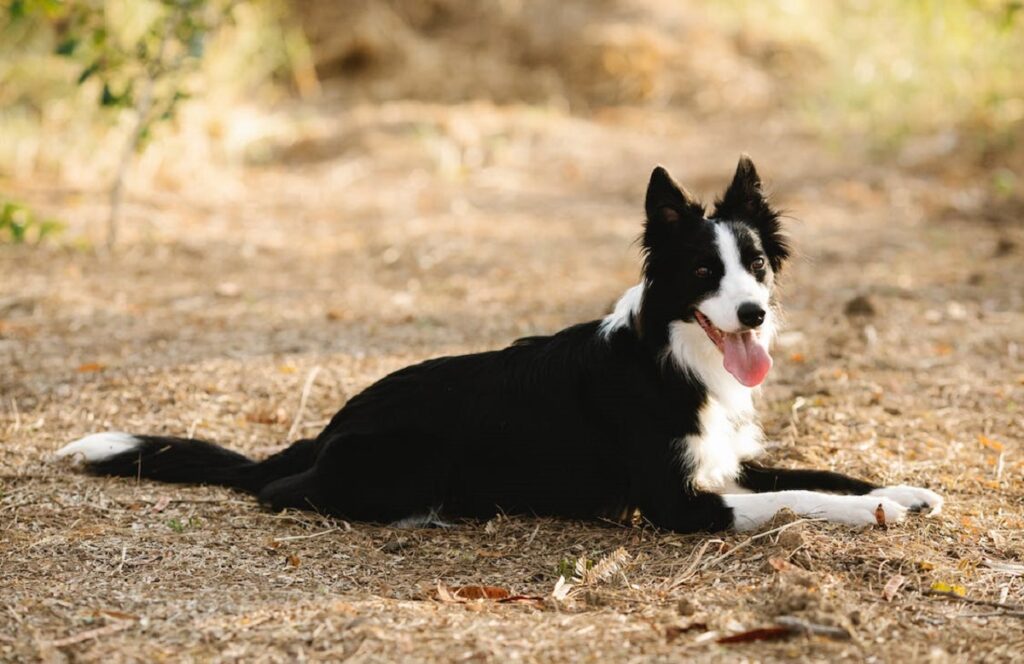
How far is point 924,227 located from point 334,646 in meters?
7.49

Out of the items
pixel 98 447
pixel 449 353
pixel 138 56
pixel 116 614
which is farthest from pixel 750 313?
pixel 138 56

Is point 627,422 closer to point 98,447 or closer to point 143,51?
point 98,447

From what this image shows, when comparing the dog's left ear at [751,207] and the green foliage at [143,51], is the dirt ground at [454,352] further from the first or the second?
the green foliage at [143,51]

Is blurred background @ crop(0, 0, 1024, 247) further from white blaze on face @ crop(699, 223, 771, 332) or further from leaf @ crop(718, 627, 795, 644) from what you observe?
leaf @ crop(718, 627, 795, 644)

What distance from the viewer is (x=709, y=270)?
396cm

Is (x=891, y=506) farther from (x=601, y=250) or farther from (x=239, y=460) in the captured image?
(x=601, y=250)

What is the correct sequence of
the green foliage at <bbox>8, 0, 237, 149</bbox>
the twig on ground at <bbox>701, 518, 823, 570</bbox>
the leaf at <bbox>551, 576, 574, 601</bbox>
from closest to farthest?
the leaf at <bbox>551, 576, 574, 601</bbox> → the twig on ground at <bbox>701, 518, 823, 570</bbox> → the green foliage at <bbox>8, 0, 237, 149</bbox>

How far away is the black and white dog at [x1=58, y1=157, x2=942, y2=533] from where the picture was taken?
3979 millimetres

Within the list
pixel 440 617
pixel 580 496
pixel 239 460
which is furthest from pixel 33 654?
pixel 580 496

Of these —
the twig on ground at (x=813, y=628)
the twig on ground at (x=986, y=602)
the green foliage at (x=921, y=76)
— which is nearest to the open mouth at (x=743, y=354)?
the twig on ground at (x=986, y=602)

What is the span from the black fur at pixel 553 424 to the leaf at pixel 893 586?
27.9 inches

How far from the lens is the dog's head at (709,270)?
3.95 metres

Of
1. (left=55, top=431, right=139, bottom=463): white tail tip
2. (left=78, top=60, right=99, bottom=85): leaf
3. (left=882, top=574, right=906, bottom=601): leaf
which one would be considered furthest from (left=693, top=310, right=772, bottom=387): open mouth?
(left=78, top=60, right=99, bottom=85): leaf

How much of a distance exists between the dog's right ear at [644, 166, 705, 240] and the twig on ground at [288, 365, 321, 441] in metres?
1.96
